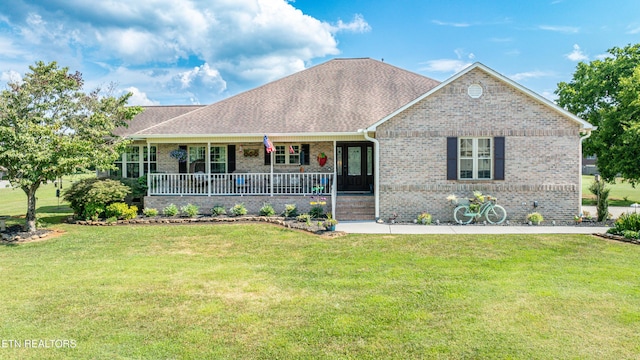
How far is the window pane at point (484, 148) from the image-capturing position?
13.4 meters

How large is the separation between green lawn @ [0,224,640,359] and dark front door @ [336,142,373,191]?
661cm

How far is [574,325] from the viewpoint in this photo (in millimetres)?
5172

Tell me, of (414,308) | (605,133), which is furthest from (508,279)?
(605,133)

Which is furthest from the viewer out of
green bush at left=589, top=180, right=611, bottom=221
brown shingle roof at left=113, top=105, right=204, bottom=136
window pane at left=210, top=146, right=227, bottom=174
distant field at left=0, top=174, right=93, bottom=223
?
brown shingle roof at left=113, top=105, right=204, bottom=136

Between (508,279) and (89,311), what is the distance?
7.40 metres

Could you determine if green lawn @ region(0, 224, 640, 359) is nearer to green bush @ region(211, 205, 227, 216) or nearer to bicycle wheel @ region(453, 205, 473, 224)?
bicycle wheel @ region(453, 205, 473, 224)

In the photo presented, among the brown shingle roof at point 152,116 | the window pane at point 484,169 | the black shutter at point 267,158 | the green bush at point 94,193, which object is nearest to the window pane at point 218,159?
the black shutter at point 267,158

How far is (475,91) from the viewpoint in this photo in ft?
43.6

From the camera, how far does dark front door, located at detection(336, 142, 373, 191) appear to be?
16672 millimetres

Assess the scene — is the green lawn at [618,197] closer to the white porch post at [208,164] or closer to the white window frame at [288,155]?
the white window frame at [288,155]

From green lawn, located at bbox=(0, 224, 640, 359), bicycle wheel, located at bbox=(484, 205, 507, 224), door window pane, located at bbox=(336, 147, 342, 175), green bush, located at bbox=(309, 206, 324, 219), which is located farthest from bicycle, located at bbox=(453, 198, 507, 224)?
door window pane, located at bbox=(336, 147, 342, 175)

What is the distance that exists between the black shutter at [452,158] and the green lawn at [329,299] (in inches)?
144

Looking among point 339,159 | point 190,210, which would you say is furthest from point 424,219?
point 190,210

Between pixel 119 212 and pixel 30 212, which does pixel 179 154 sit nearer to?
pixel 119 212
